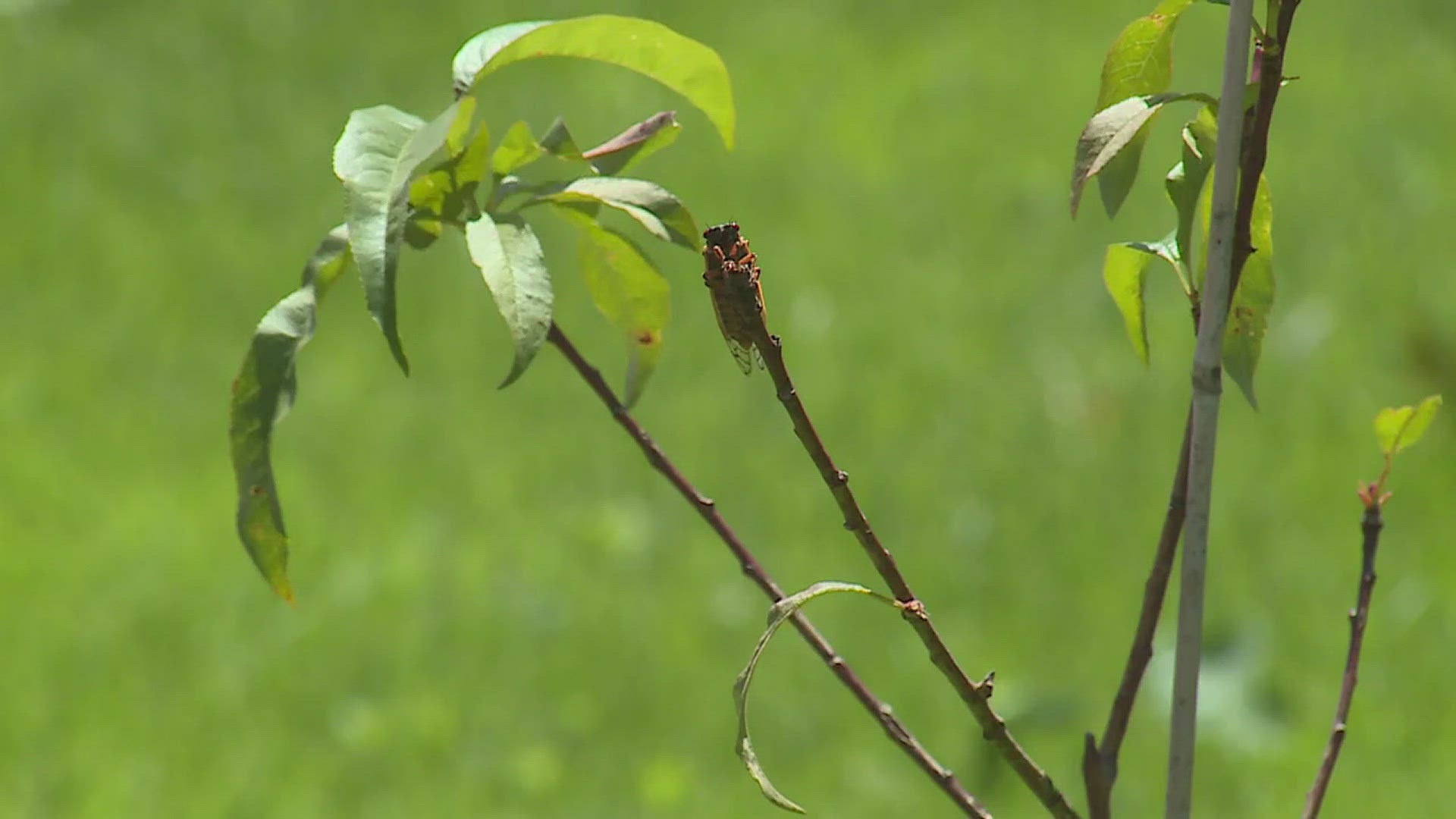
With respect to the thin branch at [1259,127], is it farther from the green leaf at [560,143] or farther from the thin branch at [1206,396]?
the green leaf at [560,143]

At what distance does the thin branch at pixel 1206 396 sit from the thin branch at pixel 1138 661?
58 mm

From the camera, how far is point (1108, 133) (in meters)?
0.75

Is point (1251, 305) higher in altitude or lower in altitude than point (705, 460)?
lower

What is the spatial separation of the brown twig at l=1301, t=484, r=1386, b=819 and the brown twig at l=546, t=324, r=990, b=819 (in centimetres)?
19

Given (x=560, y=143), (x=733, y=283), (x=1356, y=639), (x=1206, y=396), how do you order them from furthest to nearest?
(x=1356, y=639) < (x=560, y=143) < (x=1206, y=396) < (x=733, y=283)

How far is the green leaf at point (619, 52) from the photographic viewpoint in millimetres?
768

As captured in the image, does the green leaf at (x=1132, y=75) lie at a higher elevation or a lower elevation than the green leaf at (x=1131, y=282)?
higher

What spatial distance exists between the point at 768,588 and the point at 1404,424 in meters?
0.34

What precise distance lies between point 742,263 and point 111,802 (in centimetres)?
226

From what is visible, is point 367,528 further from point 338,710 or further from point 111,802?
point 111,802

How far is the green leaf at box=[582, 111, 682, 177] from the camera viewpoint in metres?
0.85

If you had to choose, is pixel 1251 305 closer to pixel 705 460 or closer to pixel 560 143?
pixel 560 143

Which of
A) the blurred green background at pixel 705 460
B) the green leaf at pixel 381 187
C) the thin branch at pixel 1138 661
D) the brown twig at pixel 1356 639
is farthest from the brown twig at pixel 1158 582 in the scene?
the blurred green background at pixel 705 460

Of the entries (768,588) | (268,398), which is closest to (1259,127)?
(768,588)
